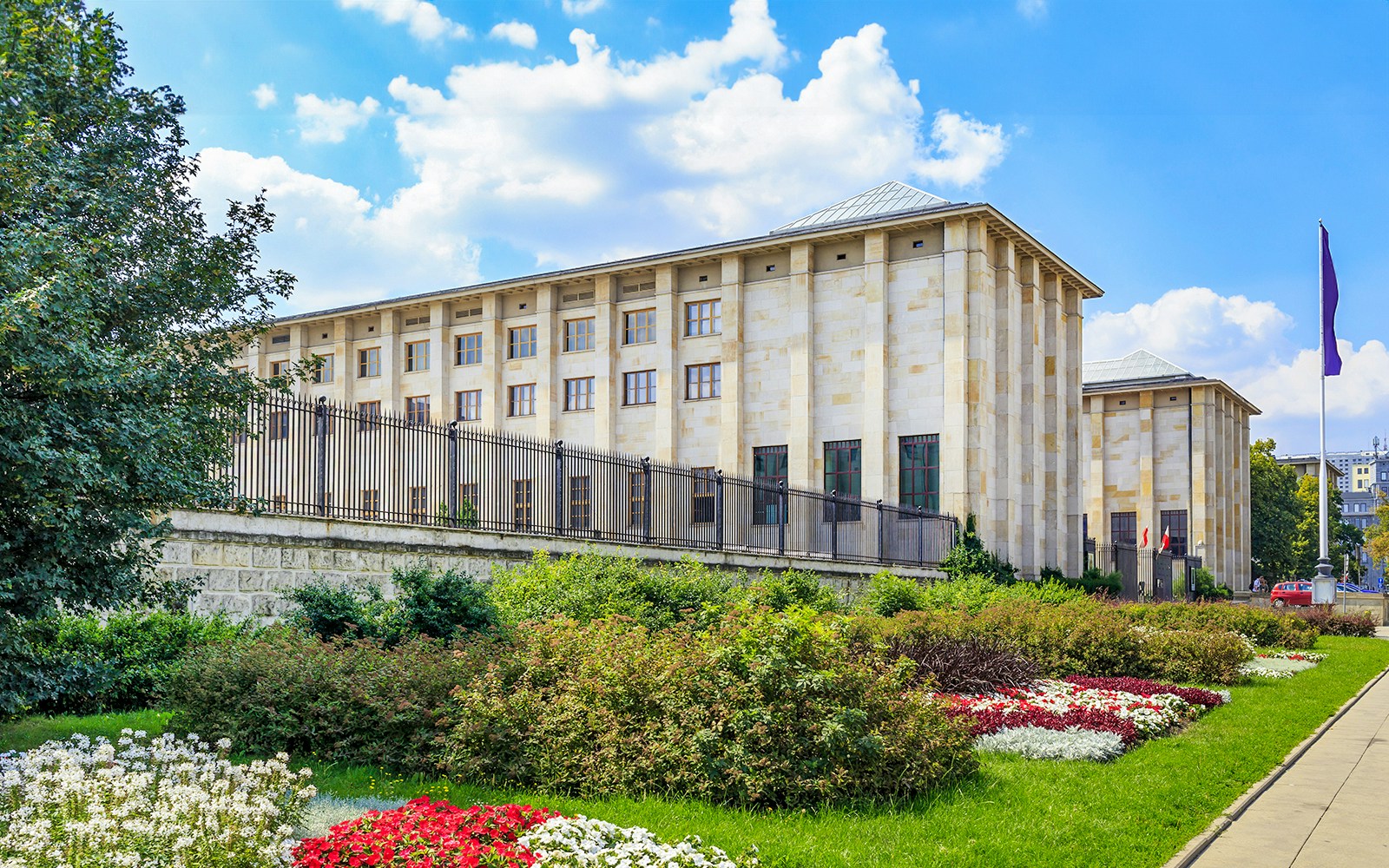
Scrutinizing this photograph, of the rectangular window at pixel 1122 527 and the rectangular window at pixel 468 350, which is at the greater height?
the rectangular window at pixel 468 350

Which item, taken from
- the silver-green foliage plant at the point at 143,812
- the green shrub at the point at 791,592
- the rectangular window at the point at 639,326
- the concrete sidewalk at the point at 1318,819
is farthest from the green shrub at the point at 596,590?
the rectangular window at the point at 639,326

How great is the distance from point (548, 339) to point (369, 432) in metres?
29.3

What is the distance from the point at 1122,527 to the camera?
Answer: 6356cm

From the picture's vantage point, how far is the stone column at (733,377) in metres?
41.2

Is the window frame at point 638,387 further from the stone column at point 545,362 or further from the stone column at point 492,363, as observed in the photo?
the stone column at point 492,363

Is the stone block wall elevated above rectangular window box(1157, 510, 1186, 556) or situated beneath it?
elevated above

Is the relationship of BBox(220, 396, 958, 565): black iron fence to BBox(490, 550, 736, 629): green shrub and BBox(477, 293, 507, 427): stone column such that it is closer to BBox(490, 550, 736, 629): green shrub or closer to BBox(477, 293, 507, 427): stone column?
BBox(490, 550, 736, 629): green shrub

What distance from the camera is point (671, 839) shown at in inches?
271

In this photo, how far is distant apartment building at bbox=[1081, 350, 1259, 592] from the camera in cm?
6166

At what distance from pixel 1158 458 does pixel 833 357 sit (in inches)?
1235

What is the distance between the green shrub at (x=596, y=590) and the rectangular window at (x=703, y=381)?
2362 cm

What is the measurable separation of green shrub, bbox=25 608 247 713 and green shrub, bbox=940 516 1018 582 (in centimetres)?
2527

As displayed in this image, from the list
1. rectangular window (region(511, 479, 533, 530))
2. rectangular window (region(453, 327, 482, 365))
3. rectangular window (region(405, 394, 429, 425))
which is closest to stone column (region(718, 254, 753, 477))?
rectangular window (region(453, 327, 482, 365))

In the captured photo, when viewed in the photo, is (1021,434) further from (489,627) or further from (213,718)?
(213,718)
